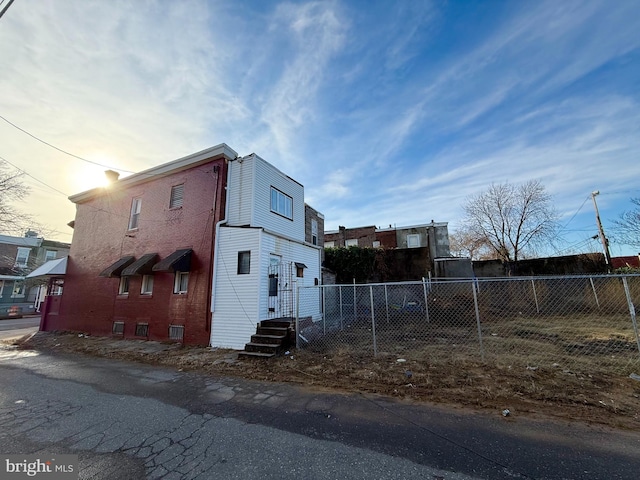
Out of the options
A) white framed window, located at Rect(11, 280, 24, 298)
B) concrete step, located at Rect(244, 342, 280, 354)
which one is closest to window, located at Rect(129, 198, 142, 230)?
concrete step, located at Rect(244, 342, 280, 354)

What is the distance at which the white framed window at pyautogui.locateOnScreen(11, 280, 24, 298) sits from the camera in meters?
27.5

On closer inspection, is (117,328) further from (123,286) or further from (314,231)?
(314,231)

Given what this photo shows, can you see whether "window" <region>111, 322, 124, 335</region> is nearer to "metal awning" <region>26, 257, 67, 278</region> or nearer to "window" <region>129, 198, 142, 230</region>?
"window" <region>129, 198, 142, 230</region>

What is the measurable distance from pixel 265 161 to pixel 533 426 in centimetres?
1090

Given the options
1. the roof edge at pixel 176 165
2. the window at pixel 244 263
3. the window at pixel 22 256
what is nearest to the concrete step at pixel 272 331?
the window at pixel 244 263

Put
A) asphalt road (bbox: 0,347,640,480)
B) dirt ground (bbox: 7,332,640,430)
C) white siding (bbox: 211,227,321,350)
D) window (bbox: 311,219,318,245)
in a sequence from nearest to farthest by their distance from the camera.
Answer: asphalt road (bbox: 0,347,640,480)
dirt ground (bbox: 7,332,640,430)
white siding (bbox: 211,227,321,350)
window (bbox: 311,219,318,245)

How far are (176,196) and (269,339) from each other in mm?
7773

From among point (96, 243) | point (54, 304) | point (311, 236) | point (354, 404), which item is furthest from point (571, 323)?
point (54, 304)

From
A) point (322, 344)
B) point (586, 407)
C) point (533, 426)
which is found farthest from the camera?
point (322, 344)

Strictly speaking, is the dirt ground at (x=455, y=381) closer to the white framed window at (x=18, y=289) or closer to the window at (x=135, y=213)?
the window at (x=135, y=213)

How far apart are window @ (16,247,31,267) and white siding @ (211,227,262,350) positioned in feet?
110

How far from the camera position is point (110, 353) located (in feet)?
30.3

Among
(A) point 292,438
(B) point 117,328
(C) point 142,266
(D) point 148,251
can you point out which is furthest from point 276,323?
(B) point 117,328

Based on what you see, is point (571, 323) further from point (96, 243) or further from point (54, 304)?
point (54, 304)
